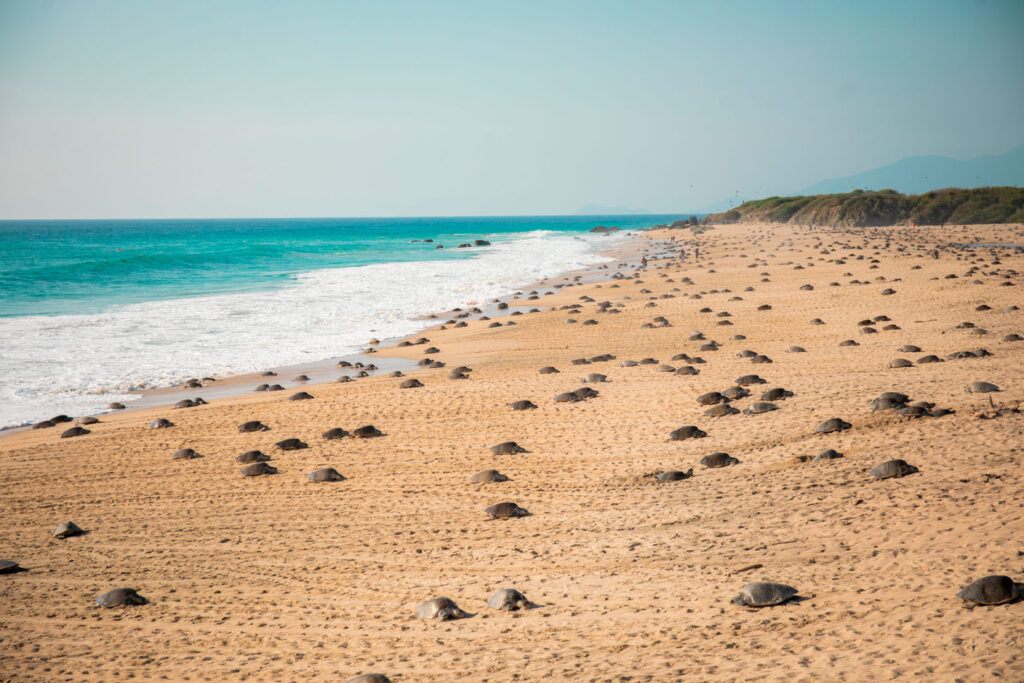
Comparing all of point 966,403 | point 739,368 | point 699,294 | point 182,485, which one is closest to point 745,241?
point 699,294

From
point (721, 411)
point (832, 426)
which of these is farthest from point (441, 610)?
point (721, 411)

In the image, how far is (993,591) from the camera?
5.60 metres

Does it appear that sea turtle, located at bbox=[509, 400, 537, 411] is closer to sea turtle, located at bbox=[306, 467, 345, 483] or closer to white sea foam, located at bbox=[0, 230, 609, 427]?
sea turtle, located at bbox=[306, 467, 345, 483]

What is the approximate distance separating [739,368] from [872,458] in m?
7.39

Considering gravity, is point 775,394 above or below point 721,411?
above

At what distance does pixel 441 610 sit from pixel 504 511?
2.34m

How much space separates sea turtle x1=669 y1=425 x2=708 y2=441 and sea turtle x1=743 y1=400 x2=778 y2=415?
1387 mm

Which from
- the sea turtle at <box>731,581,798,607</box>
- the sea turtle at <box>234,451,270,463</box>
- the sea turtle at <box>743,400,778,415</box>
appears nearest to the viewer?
the sea turtle at <box>731,581,798,607</box>

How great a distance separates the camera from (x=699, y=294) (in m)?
30.9

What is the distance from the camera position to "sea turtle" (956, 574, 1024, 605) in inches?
219

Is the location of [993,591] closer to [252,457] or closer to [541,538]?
[541,538]

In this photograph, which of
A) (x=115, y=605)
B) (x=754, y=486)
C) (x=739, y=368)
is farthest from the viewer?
(x=739, y=368)

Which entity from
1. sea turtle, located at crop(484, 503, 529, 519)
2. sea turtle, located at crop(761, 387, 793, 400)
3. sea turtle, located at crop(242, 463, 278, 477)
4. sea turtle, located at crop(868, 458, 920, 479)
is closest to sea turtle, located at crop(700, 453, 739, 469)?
sea turtle, located at crop(868, 458, 920, 479)

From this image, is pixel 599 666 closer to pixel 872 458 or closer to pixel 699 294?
pixel 872 458
